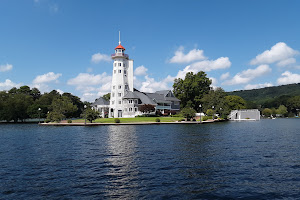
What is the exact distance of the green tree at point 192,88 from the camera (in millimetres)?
95000

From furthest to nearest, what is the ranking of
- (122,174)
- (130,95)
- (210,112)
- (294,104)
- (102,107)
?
(294,104), (102,107), (130,95), (210,112), (122,174)

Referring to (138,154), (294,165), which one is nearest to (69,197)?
(138,154)

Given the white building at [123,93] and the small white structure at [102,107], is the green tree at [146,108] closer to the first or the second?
the white building at [123,93]

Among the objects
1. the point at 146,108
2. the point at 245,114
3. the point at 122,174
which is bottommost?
the point at 122,174

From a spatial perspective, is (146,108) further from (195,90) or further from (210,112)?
(195,90)

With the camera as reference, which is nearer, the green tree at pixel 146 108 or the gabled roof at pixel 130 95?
the green tree at pixel 146 108

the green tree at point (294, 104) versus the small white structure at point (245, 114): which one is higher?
the green tree at point (294, 104)

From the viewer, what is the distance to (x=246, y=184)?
36.1ft

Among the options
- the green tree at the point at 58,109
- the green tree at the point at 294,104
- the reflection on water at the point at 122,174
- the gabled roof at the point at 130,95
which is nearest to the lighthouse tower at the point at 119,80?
the gabled roof at the point at 130,95

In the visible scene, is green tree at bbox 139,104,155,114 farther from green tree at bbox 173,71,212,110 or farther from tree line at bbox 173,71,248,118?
green tree at bbox 173,71,212,110

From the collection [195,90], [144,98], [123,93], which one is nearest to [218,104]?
[195,90]

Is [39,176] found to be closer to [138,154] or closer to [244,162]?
[138,154]

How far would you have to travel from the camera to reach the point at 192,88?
94.2m

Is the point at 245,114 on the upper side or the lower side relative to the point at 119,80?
lower
